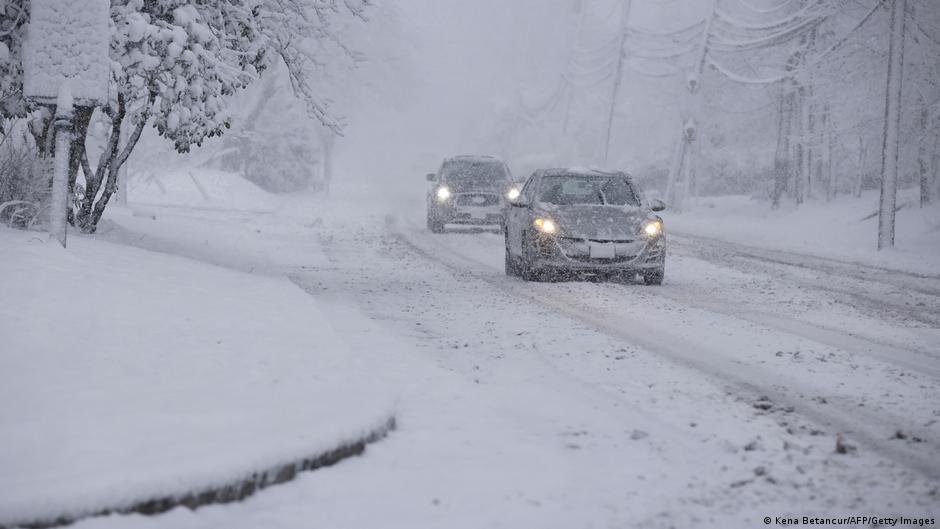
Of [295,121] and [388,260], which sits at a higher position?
[295,121]

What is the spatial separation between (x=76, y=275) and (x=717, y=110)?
162ft

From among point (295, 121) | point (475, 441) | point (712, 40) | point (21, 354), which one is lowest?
point (475, 441)

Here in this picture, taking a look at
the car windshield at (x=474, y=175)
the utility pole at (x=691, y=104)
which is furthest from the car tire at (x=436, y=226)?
the utility pole at (x=691, y=104)

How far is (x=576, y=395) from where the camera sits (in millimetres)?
5797

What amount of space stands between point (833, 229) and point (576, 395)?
2434 centimetres

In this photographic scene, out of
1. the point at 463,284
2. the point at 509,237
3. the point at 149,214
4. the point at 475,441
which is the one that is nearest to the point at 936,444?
the point at 475,441

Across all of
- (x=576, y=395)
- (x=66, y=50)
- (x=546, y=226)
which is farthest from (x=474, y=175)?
(x=576, y=395)

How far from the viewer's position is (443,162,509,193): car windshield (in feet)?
71.6

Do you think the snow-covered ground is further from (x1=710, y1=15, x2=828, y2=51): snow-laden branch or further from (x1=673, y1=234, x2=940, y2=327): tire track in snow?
(x1=710, y1=15, x2=828, y2=51): snow-laden branch

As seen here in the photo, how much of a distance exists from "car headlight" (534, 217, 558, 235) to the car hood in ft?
0.26

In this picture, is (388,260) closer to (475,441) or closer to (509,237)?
(509,237)

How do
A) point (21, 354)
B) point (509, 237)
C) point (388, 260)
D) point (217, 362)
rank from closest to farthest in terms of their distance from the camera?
point (21, 354) < point (217, 362) < point (509, 237) < point (388, 260)

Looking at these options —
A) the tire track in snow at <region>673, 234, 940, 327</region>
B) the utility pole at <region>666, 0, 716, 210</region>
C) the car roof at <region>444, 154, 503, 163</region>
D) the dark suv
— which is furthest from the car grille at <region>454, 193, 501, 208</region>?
the utility pole at <region>666, 0, 716, 210</region>

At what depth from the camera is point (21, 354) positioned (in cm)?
517
